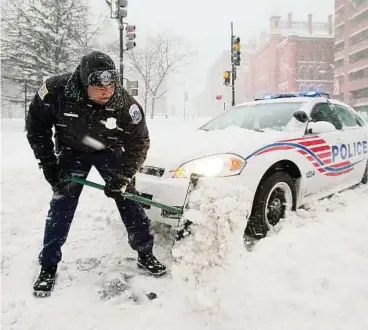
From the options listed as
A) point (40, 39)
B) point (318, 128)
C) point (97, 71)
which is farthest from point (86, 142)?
point (40, 39)

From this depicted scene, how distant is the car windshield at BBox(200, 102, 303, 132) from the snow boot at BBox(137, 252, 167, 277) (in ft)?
5.82

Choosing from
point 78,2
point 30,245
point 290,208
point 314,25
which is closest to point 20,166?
point 30,245

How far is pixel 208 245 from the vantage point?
2385 mm

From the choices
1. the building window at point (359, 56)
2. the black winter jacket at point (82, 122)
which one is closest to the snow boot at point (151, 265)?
the black winter jacket at point (82, 122)

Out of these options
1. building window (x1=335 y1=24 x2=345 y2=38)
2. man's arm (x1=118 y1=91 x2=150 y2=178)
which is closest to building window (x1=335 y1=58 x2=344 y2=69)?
building window (x1=335 y1=24 x2=345 y2=38)

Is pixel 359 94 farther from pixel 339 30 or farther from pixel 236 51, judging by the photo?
pixel 236 51

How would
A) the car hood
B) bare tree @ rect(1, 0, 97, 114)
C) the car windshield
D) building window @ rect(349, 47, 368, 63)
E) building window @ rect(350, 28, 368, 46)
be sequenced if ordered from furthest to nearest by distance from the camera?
1. building window @ rect(350, 28, 368, 46)
2. building window @ rect(349, 47, 368, 63)
3. bare tree @ rect(1, 0, 97, 114)
4. the car windshield
5. the car hood

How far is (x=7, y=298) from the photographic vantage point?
2551 mm

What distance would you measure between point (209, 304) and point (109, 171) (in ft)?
3.94

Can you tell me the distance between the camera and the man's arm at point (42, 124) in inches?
99.5

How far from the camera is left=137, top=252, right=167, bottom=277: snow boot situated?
9.21ft

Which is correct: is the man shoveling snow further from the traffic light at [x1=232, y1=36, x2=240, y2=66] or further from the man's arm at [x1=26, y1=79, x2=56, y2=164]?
the traffic light at [x1=232, y1=36, x2=240, y2=66]

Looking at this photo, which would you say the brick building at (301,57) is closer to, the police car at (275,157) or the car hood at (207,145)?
the police car at (275,157)

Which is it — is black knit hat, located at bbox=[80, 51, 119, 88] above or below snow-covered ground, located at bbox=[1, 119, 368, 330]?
above
